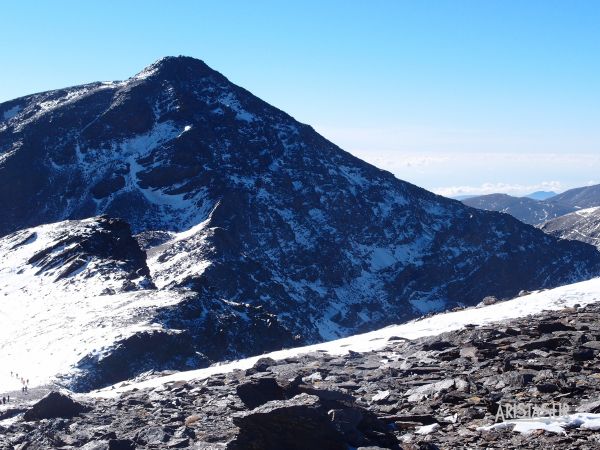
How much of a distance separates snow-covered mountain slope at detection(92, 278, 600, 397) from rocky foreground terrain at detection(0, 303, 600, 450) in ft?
8.60

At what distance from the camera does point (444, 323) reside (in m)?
27.9

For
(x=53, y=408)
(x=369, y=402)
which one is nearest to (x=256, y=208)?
(x=53, y=408)

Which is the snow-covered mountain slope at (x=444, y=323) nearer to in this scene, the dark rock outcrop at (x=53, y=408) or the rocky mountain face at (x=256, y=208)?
the dark rock outcrop at (x=53, y=408)

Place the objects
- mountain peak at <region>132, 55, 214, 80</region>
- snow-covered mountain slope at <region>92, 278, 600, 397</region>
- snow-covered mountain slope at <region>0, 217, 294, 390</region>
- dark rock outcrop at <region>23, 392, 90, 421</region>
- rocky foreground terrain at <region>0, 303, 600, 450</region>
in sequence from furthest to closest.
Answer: mountain peak at <region>132, 55, 214, 80</region>
snow-covered mountain slope at <region>0, 217, 294, 390</region>
snow-covered mountain slope at <region>92, 278, 600, 397</region>
dark rock outcrop at <region>23, 392, 90, 421</region>
rocky foreground terrain at <region>0, 303, 600, 450</region>

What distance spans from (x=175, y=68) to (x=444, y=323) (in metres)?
166

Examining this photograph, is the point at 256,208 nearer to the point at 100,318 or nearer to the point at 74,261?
the point at 74,261

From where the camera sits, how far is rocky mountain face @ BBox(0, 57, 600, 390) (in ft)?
389

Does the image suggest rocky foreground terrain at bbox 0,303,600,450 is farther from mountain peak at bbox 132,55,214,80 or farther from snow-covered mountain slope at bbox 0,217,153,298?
mountain peak at bbox 132,55,214,80

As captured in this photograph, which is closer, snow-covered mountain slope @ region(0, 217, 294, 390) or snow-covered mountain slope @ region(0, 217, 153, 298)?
snow-covered mountain slope @ region(0, 217, 294, 390)

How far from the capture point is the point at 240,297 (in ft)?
318

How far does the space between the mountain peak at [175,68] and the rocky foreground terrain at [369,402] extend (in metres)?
166

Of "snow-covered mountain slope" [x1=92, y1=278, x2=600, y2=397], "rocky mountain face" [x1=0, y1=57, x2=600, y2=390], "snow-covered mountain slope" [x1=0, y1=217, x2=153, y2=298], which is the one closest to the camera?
"snow-covered mountain slope" [x1=92, y1=278, x2=600, y2=397]

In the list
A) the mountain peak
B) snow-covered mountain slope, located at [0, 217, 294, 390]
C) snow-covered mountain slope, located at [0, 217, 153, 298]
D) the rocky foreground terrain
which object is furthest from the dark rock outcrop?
the mountain peak

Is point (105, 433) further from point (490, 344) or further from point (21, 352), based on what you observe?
point (21, 352)
